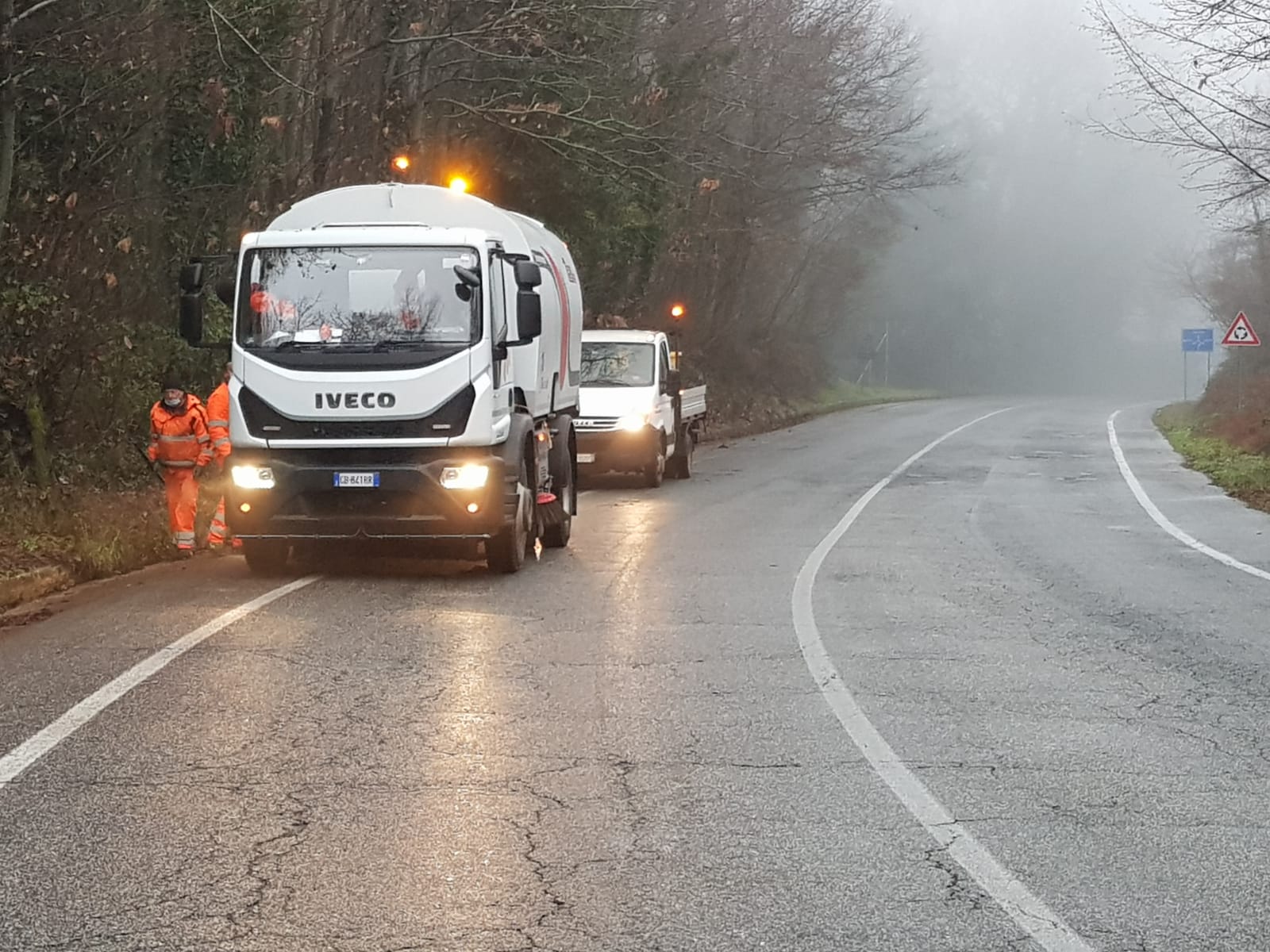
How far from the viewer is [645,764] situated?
23.3 feet

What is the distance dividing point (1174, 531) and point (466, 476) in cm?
912

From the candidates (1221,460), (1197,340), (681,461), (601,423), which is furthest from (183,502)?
(1197,340)

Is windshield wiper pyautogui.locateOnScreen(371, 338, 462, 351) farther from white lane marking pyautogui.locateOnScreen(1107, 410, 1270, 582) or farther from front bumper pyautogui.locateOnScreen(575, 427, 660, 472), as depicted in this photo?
front bumper pyautogui.locateOnScreen(575, 427, 660, 472)

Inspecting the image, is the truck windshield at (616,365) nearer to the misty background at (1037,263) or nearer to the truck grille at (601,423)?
the truck grille at (601,423)

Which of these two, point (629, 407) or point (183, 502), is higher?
point (629, 407)

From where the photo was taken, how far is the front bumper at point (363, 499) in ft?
41.4

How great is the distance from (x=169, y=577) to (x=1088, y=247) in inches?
3953

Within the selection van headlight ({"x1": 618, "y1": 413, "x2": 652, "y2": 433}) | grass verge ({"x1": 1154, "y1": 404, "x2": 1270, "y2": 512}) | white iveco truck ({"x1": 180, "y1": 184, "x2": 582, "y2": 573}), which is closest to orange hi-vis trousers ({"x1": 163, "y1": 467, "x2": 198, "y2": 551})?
white iveco truck ({"x1": 180, "y1": 184, "x2": 582, "y2": 573})

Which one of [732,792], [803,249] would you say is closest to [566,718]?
[732,792]

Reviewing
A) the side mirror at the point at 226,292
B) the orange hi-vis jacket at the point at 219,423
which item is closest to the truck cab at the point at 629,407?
the orange hi-vis jacket at the point at 219,423

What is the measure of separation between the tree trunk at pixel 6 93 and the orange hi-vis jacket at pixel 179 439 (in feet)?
8.14

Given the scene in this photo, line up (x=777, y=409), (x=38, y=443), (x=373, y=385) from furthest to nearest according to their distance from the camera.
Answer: (x=777, y=409) < (x=38, y=443) < (x=373, y=385)

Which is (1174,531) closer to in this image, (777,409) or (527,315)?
(527,315)

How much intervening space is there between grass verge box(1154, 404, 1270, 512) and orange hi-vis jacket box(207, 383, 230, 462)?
13.4 metres
